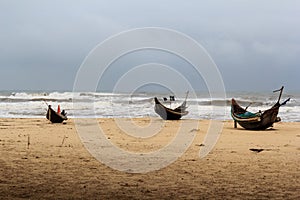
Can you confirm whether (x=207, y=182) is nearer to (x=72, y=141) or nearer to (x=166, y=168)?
(x=166, y=168)

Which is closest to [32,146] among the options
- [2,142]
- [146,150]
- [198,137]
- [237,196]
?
[2,142]

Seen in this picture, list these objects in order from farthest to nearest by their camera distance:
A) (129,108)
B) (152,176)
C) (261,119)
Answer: (129,108) < (261,119) < (152,176)

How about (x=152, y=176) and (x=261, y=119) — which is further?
(x=261, y=119)

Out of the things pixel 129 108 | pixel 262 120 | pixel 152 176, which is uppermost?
pixel 129 108

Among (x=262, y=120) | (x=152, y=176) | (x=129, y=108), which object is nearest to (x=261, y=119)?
(x=262, y=120)

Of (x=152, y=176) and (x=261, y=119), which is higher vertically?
(x=261, y=119)

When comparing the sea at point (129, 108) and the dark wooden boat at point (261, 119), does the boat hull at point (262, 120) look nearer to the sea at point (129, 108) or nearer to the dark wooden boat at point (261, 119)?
the dark wooden boat at point (261, 119)

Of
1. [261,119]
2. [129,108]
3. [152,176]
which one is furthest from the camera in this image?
[129,108]

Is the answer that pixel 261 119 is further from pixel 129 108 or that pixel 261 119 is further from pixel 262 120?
pixel 129 108

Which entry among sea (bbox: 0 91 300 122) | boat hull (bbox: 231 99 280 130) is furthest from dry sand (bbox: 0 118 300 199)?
sea (bbox: 0 91 300 122)

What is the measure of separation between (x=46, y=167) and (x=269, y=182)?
383 centimetres

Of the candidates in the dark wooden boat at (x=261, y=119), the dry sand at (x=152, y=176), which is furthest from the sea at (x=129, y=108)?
the dry sand at (x=152, y=176)

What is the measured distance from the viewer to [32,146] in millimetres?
10336

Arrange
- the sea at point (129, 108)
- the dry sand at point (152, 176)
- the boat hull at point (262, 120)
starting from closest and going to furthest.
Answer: the dry sand at point (152, 176), the boat hull at point (262, 120), the sea at point (129, 108)
